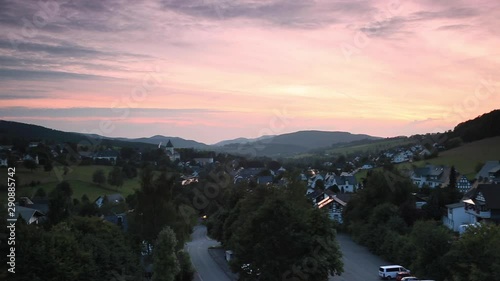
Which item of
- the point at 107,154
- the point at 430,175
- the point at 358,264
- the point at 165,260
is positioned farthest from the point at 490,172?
the point at 107,154

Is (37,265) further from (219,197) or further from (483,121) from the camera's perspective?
(483,121)

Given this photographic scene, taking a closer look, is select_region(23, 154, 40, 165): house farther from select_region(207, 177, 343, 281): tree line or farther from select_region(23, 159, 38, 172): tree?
select_region(207, 177, 343, 281): tree line

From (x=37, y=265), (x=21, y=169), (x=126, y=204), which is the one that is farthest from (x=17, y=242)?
(x=21, y=169)

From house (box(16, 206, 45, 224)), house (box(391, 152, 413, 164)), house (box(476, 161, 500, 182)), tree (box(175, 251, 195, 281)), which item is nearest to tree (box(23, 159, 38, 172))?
house (box(16, 206, 45, 224))

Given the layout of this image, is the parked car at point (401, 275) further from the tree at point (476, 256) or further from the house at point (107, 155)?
the house at point (107, 155)

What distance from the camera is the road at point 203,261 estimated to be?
3221cm

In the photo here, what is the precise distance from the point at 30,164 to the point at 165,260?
1883 inches

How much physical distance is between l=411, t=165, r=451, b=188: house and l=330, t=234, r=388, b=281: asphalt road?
3233 cm

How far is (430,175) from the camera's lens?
72.8 m

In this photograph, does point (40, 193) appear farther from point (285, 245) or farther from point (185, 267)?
point (285, 245)

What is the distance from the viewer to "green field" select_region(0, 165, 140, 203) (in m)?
60.7

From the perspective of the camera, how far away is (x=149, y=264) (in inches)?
1254

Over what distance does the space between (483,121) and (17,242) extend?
306 ft

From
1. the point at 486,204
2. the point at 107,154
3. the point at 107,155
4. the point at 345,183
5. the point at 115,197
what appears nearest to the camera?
the point at 486,204
